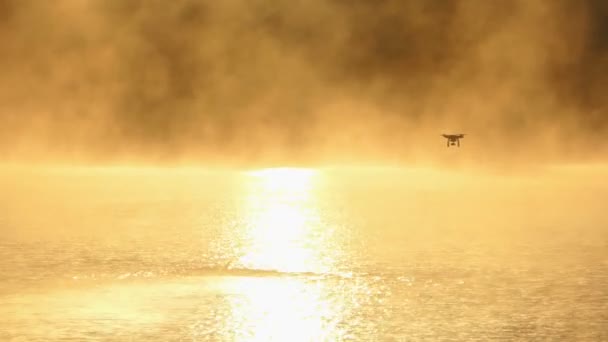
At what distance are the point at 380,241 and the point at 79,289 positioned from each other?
143ft

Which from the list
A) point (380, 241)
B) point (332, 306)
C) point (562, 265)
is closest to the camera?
point (332, 306)

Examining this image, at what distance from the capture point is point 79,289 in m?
51.8

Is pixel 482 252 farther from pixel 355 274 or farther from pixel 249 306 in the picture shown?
pixel 249 306

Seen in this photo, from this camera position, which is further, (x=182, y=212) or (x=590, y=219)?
(x=182, y=212)

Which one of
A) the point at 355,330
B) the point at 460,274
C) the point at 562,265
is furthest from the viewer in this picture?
the point at 562,265

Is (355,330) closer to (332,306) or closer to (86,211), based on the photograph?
(332,306)

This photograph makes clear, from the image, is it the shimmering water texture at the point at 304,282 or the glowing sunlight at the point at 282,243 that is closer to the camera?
the shimmering water texture at the point at 304,282

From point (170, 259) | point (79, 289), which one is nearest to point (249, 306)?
point (79, 289)

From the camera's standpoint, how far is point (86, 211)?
146 m

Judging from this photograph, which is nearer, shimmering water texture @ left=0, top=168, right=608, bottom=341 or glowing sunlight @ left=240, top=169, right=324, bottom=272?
shimmering water texture @ left=0, top=168, right=608, bottom=341

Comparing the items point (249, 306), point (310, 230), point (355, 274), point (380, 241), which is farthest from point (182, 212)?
point (249, 306)

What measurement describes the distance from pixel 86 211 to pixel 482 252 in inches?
3474

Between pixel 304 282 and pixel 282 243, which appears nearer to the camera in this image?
pixel 304 282

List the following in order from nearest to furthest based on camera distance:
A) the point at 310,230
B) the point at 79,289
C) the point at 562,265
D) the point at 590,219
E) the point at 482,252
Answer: the point at 79,289 → the point at 562,265 → the point at 482,252 → the point at 310,230 → the point at 590,219
